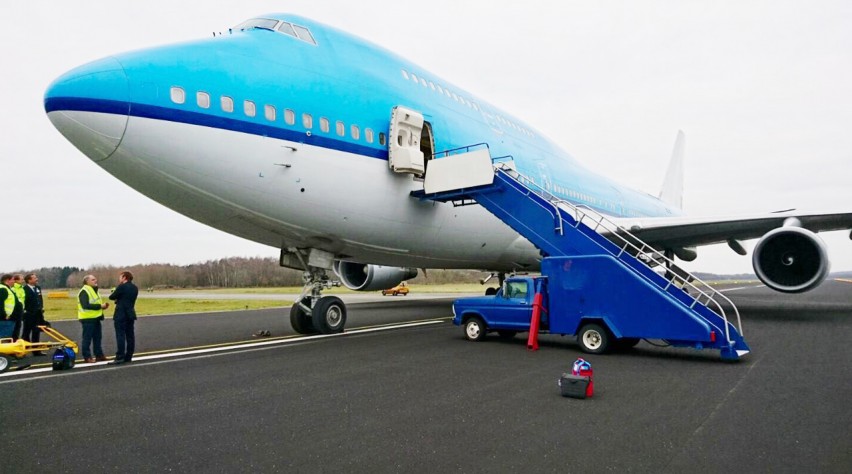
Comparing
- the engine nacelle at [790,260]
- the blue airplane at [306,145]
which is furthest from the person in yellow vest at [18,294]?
the engine nacelle at [790,260]

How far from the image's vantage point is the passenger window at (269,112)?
26.1ft

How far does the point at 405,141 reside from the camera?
10.1 m

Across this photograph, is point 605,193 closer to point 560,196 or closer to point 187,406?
point 560,196

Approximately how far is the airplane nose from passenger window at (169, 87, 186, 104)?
0.53m

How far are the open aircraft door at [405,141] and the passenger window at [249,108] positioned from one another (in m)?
2.69

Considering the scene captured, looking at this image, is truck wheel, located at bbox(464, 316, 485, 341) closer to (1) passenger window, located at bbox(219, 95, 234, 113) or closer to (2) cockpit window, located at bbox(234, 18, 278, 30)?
(1) passenger window, located at bbox(219, 95, 234, 113)

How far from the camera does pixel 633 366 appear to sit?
22.9ft

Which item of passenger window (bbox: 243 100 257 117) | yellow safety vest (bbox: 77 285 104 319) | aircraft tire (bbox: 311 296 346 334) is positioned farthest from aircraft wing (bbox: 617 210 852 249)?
yellow safety vest (bbox: 77 285 104 319)

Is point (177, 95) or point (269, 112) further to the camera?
point (269, 112)

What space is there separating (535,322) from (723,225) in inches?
319

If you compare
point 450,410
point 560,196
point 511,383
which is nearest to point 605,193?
point 560,196

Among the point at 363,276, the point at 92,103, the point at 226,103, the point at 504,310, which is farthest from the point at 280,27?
the point at 363,276

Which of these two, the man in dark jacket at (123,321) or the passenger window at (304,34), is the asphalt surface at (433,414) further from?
the passenger window at (304,34)

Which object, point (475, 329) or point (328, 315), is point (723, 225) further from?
point (328, 315)
